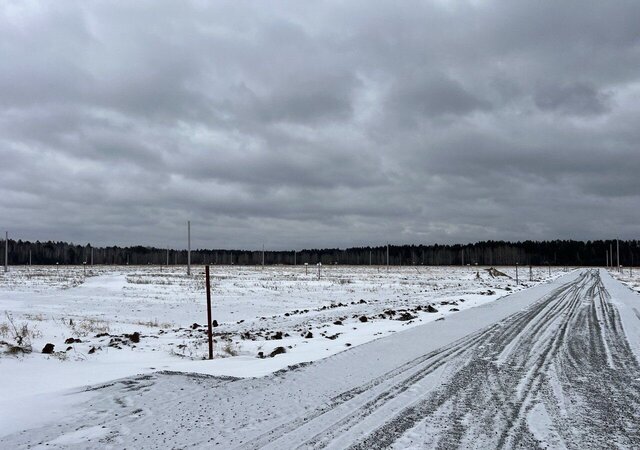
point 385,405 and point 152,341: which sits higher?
point 385,405

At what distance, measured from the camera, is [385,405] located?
581cm

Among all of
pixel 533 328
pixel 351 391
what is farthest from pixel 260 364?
pixel 533 328

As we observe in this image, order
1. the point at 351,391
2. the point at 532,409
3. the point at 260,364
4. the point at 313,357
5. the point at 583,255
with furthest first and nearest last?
the point at 583,255, the point at 313,357, the point at 260,364, the point at 351,391, the point at 532,409

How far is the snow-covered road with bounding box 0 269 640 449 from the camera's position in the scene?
4.66 meters

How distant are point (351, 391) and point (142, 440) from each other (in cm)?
297

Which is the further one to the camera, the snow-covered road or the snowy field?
the snowy field

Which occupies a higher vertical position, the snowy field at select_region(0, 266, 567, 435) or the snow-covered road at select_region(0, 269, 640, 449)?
the snow-covered road at select_region(0, 269, 640, 449)

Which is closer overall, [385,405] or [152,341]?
[385,405]

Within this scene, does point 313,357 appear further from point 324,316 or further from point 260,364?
point 324,316

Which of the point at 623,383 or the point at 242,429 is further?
the point at 623,383

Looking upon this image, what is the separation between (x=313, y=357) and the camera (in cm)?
924

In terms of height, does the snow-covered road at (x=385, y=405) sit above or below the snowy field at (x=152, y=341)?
above

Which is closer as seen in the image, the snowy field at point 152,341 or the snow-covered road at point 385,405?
the snow-covered road at point 385,405

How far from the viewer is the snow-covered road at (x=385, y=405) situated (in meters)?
4.66
